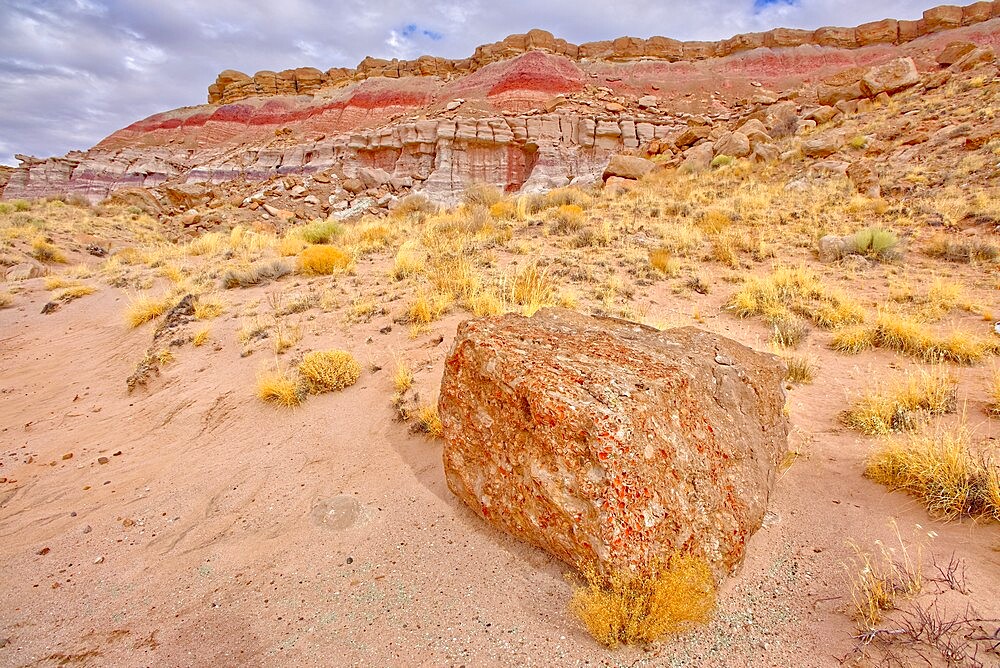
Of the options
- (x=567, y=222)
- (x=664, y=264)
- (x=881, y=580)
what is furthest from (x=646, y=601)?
(x=567, y=222)

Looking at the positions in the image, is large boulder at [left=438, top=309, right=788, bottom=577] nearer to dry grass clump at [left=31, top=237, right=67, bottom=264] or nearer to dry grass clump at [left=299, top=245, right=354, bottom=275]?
dry grass clump at [left=299, top=245, right=354, bottom=275]

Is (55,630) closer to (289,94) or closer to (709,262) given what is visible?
(709,262)

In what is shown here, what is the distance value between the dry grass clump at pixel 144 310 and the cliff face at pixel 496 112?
16520 mm

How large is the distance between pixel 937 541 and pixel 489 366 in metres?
2.30

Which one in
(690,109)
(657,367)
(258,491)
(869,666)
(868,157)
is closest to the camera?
(869,666)

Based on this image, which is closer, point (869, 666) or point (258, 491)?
point (869, 666)

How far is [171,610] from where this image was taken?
2.14 meters

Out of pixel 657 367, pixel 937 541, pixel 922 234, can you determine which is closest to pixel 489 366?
pixel 657 367

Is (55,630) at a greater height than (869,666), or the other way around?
(869,666)

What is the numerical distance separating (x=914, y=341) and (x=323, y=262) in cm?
819

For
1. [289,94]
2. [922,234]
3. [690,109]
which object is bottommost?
[922,234]

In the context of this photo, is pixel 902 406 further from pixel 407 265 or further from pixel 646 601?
pixel 407 265

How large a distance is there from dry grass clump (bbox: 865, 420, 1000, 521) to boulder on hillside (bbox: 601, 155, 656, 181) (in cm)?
1558

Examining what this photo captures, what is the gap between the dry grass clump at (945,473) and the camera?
2145 mm
